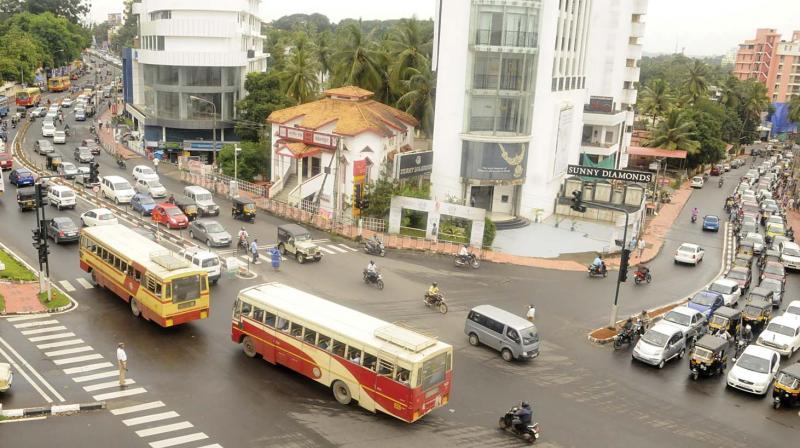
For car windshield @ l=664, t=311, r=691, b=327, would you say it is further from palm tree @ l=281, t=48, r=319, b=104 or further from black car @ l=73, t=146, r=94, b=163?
black car @ l=73, t=146, r=94, b=163

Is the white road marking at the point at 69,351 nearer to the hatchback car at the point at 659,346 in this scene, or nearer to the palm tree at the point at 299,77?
the hatchback car at the point at 659,346

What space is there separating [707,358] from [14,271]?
33.4 meters

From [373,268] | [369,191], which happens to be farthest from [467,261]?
[369,191]

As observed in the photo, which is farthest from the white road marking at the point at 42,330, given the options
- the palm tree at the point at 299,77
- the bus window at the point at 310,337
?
the palm tree at the point at 299,77

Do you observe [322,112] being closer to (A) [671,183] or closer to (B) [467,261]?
(B) [467,261]

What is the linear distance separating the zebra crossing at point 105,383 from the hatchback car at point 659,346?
59.9ft

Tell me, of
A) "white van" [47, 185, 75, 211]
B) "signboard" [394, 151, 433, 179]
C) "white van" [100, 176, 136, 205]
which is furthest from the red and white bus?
"white van" [100, 176, 136, 205]

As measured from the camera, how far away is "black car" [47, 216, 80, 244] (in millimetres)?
41219

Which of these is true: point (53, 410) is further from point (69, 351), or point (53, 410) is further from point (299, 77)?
point (299, 77)

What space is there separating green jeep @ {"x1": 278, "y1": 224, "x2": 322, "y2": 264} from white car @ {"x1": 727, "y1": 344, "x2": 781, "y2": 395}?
926 inches

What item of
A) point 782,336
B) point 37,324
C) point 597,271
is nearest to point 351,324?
point 37,324

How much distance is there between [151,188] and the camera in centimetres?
5572

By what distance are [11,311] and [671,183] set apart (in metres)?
76.2

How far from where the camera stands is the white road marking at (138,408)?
2289 centimetres
